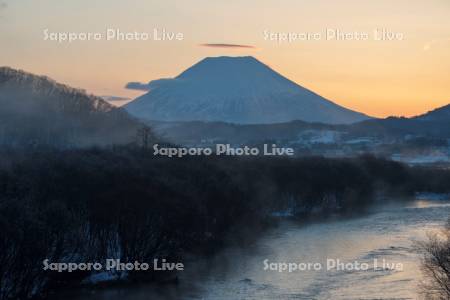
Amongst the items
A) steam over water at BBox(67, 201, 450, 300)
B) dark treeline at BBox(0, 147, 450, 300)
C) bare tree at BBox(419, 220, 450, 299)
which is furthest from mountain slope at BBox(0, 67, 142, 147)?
bare tree at BBox(419, 220, 450, 299)

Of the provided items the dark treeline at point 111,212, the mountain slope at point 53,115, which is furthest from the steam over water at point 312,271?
the mountain slope at point 53,115

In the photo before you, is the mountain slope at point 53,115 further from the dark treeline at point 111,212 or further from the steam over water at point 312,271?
the steam over water at point 312,271

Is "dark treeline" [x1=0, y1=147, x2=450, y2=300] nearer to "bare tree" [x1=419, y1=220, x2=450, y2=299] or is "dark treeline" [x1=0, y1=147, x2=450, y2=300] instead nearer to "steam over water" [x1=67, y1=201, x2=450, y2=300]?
"steam over water" [x1=67, y1=201, x2=450, y2=300]

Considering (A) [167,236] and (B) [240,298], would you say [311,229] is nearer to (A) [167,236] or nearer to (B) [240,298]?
(A) [167,236]

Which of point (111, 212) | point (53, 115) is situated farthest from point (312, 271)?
point (53, 115)

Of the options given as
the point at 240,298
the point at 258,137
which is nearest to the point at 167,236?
the point at 240,298

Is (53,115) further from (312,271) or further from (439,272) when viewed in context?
(439,272)

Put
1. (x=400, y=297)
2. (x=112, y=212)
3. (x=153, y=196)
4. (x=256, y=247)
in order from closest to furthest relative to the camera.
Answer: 1. (x=400, y=297)
2. (x=112, y=212)
3. (x=153, y=196)
4. (x=256, y=247)
